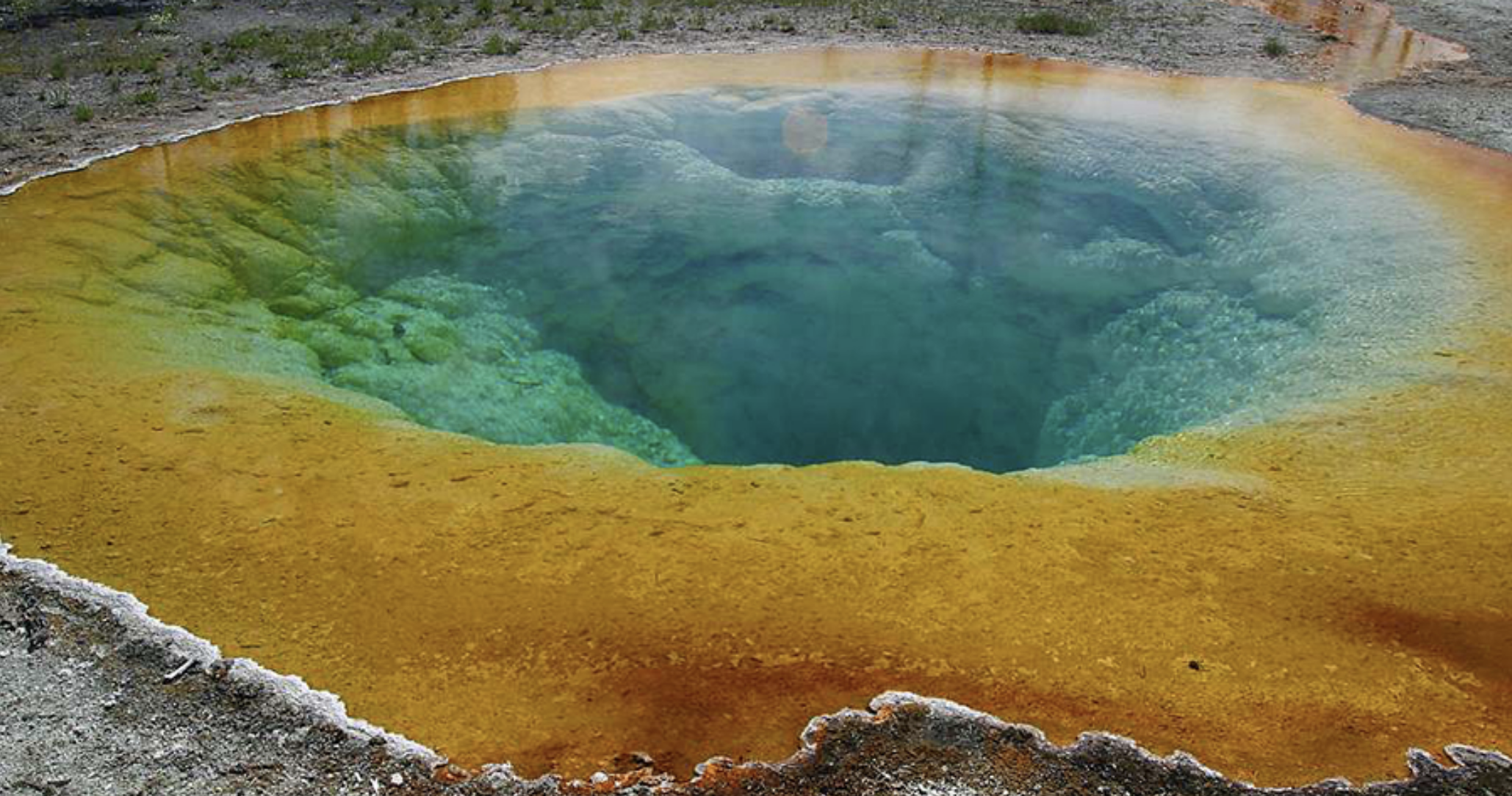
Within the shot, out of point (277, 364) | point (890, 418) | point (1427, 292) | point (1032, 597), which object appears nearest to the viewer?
point (1032, 597)

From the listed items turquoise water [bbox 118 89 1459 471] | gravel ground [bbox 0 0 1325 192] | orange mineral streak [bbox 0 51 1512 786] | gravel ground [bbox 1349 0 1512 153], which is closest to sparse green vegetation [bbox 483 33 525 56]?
gravel ground [bbox 0 0 1325 192]

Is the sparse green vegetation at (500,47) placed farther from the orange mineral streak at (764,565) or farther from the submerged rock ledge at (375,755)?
the submerged rock ledge at (375,755)

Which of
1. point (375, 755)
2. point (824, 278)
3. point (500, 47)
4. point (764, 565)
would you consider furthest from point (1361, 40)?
point (375, 755)

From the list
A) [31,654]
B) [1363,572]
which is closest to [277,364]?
[31,654]

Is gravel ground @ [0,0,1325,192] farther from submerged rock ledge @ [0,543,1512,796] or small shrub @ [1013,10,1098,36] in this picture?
submerged rock ledge @ [0,543,1512,796]

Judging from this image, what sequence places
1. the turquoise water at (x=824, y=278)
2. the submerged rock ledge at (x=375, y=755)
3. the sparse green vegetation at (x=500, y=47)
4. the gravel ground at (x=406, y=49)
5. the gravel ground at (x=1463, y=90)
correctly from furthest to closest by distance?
the sparse green vegetation at (x=500, y=47) < the gravel ground at (x=1463, y=90) < the gravel ground at (x=406, y=49) < the turquoise water at (x=824, y=278) < the submerged rock ledge at (x=375, y=755)

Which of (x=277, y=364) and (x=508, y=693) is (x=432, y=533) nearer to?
(x=508, y=693)

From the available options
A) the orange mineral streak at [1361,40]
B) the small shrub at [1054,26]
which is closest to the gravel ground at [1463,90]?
the orange mineral streak at [1361,40]

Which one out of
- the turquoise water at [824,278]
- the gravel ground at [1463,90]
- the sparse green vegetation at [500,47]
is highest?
the gravel ground at [1463,90]
